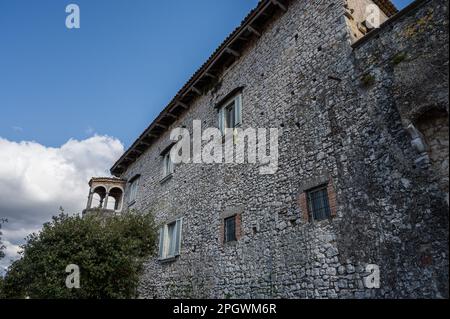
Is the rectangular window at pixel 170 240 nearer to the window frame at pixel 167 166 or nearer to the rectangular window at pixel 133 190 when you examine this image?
the window frame at pixel 167 166

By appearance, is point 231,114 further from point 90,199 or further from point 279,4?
point 90,199

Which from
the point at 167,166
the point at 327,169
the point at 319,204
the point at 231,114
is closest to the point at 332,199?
the point at 319,204

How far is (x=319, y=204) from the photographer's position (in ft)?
19.5

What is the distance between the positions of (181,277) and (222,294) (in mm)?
2359

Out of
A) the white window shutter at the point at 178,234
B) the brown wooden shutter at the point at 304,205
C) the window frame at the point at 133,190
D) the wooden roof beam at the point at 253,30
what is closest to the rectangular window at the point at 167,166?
the white window shutter at the point at 178,234

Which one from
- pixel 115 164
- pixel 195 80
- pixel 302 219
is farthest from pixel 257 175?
pixel 115 164

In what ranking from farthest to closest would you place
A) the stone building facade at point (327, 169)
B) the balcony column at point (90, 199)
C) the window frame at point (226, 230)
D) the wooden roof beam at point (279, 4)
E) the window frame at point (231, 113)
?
the balcony column at point (90, 199), the window frame at point (231, 113), the wooden roof beam at point (279, 4), the window frame at point (226, 230), the stone building facade at point (327, 169)

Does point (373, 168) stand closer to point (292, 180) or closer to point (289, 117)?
point (292, 180)

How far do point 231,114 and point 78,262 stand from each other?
6.21 metres

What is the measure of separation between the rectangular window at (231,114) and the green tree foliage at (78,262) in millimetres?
4618

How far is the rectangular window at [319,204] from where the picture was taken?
228 inches

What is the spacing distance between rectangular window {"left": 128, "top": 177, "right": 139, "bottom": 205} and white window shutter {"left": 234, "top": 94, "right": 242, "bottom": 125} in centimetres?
862

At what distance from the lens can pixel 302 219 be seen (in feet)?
20.0

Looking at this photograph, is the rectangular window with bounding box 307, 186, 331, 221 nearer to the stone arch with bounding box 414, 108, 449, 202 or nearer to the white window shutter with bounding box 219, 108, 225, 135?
the stone arch with bounding box 414, 108, 449, 202
